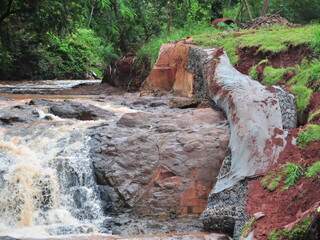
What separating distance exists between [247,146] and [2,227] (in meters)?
3.87

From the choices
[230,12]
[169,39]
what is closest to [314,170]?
[169,39]

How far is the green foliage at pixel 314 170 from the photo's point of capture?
6.55m

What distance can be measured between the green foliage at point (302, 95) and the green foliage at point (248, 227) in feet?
9.60

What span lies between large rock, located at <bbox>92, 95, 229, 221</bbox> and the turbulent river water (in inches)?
11.5

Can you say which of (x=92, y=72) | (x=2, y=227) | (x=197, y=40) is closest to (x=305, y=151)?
(x=2, y=227)

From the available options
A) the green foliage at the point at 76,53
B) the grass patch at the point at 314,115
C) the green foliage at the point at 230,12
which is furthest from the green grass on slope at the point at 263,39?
the green foliage at the point at 76,53

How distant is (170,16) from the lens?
2131cm

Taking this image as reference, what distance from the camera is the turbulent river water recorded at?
327 inches

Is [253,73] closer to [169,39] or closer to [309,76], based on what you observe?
[309,76]

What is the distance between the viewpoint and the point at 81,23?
2284cm

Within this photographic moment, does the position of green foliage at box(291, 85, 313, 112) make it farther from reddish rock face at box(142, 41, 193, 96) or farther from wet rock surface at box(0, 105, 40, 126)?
wet rock surface at box(0, 105, 40, 126)

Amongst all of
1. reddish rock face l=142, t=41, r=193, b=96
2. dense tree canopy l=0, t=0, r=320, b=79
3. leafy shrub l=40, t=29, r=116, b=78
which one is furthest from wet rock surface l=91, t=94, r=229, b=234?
leafy shrub l=40, t=29, r=116, b=78

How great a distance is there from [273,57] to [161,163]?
12.2 ft

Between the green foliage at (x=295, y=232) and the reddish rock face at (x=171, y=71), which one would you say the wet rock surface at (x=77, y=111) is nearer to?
the reddish rock face at (x=171, y=71)
